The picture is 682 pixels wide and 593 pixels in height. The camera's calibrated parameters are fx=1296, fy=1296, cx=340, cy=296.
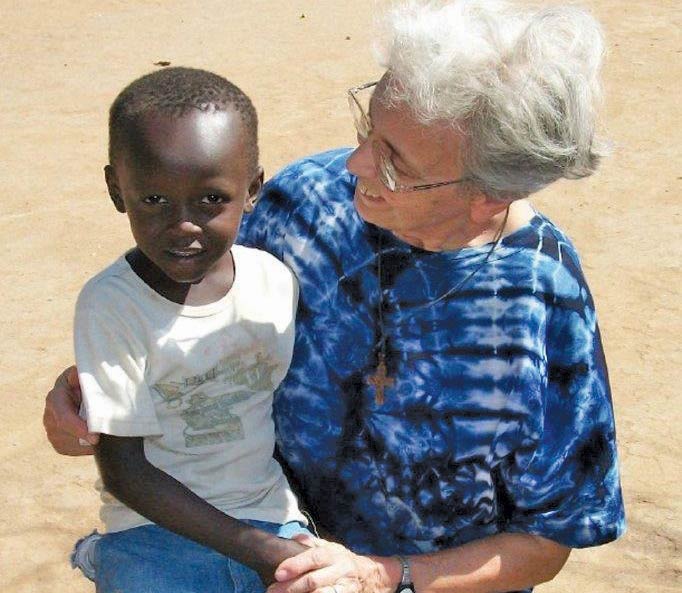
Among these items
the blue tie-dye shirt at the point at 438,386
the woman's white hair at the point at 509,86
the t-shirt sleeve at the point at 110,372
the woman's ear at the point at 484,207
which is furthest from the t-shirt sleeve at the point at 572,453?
the t-shirt sleeve at the point at 110,372

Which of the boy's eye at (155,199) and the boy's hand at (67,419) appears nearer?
the boy's eye at (155,199)

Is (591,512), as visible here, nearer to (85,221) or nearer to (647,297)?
(647,297)

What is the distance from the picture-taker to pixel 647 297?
6438 millimetres

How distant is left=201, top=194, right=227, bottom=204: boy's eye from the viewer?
2.71 meters

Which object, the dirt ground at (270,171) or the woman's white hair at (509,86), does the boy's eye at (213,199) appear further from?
the dirt ground at (270,171)

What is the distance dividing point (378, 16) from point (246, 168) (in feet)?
1.83

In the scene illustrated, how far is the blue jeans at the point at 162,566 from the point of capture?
2.85 m

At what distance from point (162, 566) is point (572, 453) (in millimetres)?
991

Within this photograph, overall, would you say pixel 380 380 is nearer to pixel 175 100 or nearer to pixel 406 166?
pixel 406 166

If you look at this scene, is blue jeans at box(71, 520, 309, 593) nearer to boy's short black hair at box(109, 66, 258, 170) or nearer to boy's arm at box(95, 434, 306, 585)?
boy's arm at box(95, 434, 306, 585)

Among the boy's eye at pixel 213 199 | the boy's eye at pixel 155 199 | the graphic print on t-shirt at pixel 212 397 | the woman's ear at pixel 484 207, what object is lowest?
the graphic print on t-shirt at pixel 212 397

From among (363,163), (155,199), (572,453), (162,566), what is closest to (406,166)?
(363,163)

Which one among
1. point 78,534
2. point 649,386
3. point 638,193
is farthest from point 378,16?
point 638,193

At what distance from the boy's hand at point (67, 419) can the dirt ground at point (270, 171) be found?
1.53 m
